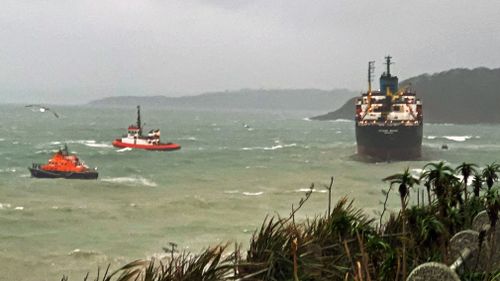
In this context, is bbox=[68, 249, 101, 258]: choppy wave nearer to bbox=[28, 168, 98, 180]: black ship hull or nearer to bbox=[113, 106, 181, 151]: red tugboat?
bbox=[28, 168, 98, 180]: black ship hull

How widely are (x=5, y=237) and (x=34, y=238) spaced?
5.04 ft

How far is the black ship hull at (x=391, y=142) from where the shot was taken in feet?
194

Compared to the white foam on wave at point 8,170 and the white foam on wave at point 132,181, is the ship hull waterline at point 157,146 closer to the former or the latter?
the white foam on wave at point 8,170

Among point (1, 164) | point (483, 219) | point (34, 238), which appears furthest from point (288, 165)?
point (483, 219)

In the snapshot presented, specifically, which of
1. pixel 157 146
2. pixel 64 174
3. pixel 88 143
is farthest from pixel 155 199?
pixel 88 143

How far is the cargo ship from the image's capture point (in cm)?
5909

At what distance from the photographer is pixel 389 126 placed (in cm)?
5878

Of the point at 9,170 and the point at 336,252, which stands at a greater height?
the point at 336,252

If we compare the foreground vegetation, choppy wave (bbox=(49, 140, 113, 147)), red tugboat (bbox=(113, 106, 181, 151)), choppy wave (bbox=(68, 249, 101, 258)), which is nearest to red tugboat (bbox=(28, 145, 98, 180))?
red tugboat (bbox=(113, 106, 181, 151))

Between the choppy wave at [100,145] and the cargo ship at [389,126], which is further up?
the cargo ship at [389,126]

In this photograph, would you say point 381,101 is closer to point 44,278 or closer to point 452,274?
point 44,278

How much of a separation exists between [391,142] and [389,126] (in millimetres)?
1762

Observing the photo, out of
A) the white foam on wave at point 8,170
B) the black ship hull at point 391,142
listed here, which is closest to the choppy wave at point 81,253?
the white foam on wave at point 8,170

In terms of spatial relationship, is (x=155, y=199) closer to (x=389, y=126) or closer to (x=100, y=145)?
(x=389, y=126)
